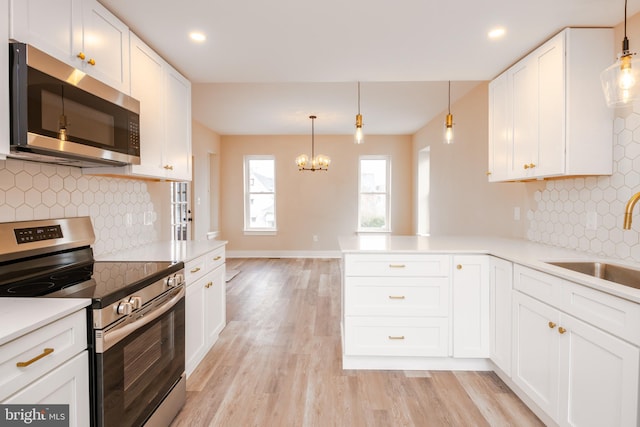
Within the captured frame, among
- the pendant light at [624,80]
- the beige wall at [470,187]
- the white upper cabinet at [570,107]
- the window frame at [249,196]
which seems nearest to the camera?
the pendant light at [624,80]

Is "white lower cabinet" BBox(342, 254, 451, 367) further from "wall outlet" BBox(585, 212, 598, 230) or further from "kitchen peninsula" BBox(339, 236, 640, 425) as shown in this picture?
"wall outlet" BBox(585, 212, 598, 230)

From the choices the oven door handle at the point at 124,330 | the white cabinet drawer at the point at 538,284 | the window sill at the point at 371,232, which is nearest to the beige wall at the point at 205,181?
the window sill at the point at 371,232

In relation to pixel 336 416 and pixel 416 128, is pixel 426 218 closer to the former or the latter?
pixel 416 128

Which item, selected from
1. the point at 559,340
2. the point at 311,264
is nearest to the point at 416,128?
the point at 311,264

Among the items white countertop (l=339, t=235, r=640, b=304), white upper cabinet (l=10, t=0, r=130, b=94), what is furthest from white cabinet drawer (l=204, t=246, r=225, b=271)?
white upper cabinet (l=10, t=0, r=130, b=94)

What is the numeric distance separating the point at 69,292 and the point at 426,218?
6.05 meters

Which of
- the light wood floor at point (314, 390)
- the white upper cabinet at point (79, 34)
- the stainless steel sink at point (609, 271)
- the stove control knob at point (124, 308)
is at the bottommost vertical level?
the light wood floor at point (314, 390)

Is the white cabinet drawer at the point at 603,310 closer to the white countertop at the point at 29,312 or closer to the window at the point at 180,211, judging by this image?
the white countertop at the point at 29,312

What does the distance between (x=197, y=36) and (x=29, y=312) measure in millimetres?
1979

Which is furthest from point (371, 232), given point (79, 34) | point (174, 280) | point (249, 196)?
point (79, 34)

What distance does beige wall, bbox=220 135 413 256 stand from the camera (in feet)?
23.7

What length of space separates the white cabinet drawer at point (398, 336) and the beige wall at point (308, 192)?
4734 mm

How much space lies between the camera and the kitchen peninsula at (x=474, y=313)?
1.73 metres

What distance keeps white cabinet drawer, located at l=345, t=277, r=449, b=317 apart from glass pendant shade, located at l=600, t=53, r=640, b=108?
1.47m
